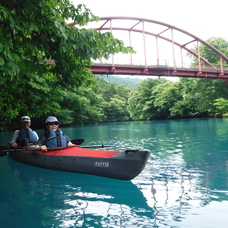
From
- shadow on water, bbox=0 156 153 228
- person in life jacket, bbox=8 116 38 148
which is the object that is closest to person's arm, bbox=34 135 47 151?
shadow on water, bbox=0 156 153 228

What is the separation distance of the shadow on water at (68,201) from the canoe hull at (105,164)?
0.18 metres

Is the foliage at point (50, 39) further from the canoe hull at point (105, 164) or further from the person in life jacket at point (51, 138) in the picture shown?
the canoe hull at point (105, 164)

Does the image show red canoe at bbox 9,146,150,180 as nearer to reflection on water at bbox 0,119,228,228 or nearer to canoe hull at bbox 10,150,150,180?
canoe hull at bbox 10,150,150,180

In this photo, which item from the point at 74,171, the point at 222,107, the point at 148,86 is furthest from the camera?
the point at 148,86

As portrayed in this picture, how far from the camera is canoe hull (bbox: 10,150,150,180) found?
5.63 metres

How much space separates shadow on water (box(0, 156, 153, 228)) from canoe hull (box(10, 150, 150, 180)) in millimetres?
177

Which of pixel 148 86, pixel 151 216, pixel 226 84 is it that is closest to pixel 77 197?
pixel 151 216

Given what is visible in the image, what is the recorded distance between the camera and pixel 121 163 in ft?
19.0

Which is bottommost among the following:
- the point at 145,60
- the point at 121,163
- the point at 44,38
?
the point at 121,163

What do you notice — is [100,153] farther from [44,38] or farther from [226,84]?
[226,84]

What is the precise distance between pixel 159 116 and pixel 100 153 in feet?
170

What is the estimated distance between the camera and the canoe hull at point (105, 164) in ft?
18.5

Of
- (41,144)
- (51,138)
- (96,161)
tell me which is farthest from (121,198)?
(41,144)

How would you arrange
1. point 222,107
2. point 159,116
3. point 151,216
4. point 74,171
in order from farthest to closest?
point 159,116 < point 222,107 < point 74,171 < point 151,216
